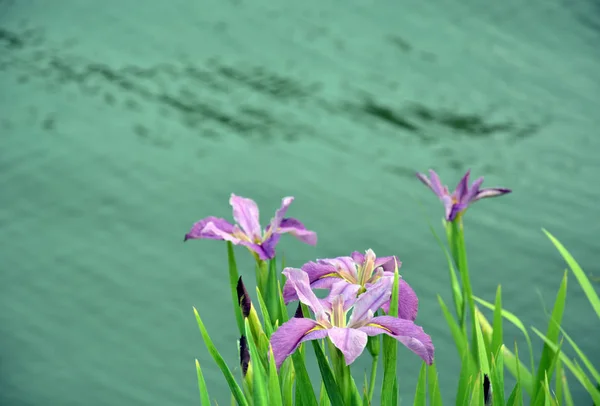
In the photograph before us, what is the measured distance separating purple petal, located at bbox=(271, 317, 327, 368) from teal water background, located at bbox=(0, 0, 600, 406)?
3.93ft

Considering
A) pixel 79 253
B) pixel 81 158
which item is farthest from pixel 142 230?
pixel 81 158

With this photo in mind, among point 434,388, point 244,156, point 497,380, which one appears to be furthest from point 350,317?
point 244,156

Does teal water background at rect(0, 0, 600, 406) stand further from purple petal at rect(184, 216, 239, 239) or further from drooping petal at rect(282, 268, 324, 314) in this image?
drooping petal at rect(282, 268, 324, 314)

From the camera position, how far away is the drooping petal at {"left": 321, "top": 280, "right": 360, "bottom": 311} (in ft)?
2.86

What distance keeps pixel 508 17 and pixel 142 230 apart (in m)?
2.26

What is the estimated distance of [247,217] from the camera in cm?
115

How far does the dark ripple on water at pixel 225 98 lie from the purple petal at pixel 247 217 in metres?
1.77

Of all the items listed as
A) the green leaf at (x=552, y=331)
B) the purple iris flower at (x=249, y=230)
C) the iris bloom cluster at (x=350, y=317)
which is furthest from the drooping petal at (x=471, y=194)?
the iris bloom cluster at (x=350, y=317)

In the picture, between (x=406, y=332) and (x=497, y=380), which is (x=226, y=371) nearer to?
(x=406, y=332)

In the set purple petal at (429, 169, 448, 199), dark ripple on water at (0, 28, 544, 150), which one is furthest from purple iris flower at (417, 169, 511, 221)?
dark ripple on water at (0, 28, 544, 150)

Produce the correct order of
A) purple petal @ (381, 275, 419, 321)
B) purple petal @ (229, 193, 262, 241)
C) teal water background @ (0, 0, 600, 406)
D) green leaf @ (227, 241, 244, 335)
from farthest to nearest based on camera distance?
teal water background @ (0, 0, 600, 406) → purple petal @ (229, 193, 262, 241) → green leaf @ (227, 241, 244, 335) → purple petal @ (381, 275, 419, 321)

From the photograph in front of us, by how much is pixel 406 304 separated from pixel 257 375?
0.21 meters

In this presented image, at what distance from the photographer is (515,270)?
8.09 feet

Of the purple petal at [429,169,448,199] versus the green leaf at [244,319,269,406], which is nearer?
the green leaf at [244,319,269,406]
